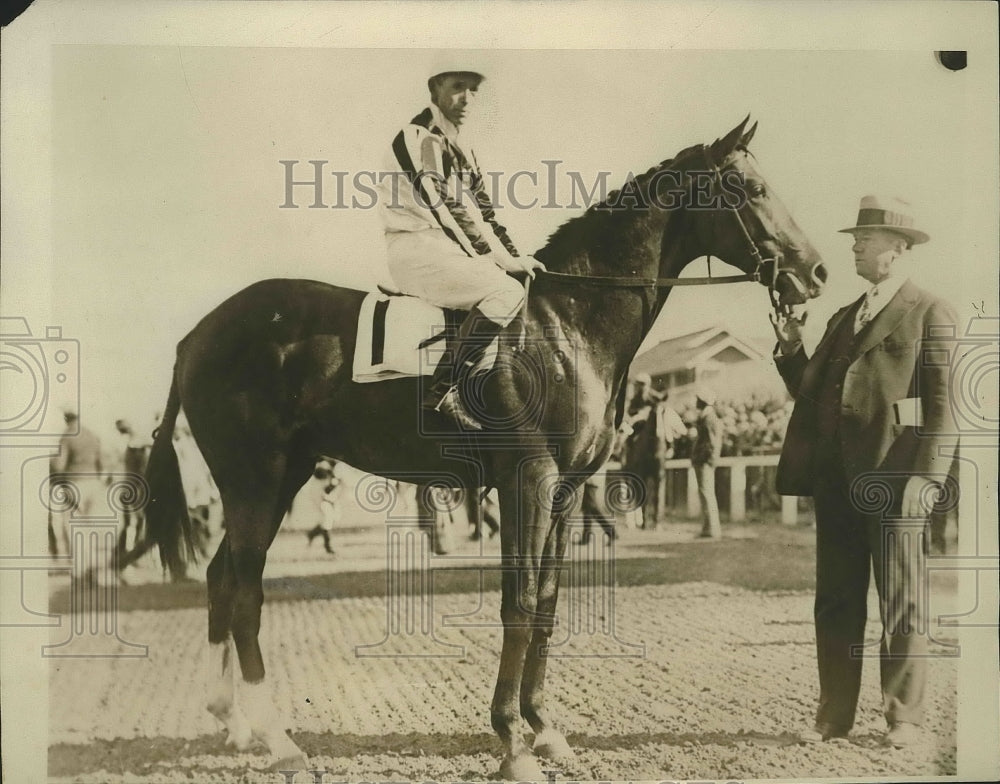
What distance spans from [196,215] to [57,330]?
34.3 inches

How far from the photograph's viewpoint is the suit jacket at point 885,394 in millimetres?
4859

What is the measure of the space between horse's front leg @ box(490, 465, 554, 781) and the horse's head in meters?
1.48

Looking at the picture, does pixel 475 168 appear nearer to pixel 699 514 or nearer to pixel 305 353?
pixel 305 353

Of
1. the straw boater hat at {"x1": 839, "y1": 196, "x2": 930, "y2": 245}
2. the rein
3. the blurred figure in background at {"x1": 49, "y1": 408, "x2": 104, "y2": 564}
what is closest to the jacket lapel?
the straw boater hat at {"x1": 839, "y1": 196, "x2": 930, "y2": 245}

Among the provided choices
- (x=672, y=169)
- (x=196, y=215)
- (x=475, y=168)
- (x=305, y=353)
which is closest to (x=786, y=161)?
(x=672, y=169)

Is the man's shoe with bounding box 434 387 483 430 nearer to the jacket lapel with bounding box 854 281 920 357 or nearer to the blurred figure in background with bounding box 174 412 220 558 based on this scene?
the blurred figure in background with bounding box 174 412 220 558

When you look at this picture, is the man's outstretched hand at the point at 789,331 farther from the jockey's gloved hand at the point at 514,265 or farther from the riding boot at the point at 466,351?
the riding boot at the point at 466,351

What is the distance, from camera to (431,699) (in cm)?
480

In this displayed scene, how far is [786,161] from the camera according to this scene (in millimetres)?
4875

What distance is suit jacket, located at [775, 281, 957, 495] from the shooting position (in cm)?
486

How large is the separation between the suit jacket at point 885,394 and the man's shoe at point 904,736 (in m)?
1.25

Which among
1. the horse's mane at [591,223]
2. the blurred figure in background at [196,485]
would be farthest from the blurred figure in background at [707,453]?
the blurred figure in background at [196,485]

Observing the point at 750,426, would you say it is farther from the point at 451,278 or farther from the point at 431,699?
the point at 431,699

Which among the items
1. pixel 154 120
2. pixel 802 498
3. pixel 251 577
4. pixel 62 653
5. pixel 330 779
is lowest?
pixel 330 779
